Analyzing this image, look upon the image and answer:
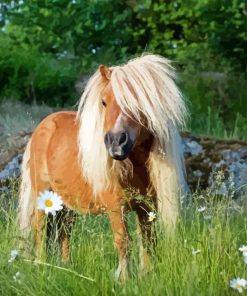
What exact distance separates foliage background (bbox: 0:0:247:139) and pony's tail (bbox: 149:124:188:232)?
8966 millimetres

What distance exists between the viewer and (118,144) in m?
5.38

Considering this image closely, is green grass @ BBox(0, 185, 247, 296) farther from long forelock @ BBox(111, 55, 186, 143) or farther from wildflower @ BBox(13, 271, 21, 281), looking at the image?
long forelock @ BBox(111, 55, 186, 143)

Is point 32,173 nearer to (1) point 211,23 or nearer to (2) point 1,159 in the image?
(2) point 1,159

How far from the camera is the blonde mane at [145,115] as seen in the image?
564 cm

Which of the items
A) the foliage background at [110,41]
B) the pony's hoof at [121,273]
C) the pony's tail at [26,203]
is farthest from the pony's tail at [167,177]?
the foliage background at [110,41]

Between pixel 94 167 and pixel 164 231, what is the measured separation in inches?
21.8

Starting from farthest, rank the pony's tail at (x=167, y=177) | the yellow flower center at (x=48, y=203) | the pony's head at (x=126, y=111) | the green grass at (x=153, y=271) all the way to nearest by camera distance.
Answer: the pony's tail at (x=167, y=177) < the pony's head at (x=126, y=111) < the yellow flower center at (x=48, y=203) < the green grass at (x=153, y=271)

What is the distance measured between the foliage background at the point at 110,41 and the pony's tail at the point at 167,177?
353 inches

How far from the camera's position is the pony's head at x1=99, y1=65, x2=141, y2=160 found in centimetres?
539

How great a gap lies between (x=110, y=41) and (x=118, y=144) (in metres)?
10.7

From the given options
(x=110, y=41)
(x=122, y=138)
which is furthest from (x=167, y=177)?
(x=110, y=41)

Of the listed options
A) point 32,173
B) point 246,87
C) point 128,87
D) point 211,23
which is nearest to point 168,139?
point 128,87

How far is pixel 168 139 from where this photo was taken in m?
5.71

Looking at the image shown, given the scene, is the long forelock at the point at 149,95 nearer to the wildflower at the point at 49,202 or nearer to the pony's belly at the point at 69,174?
the pony's belly at the point at 69,174
